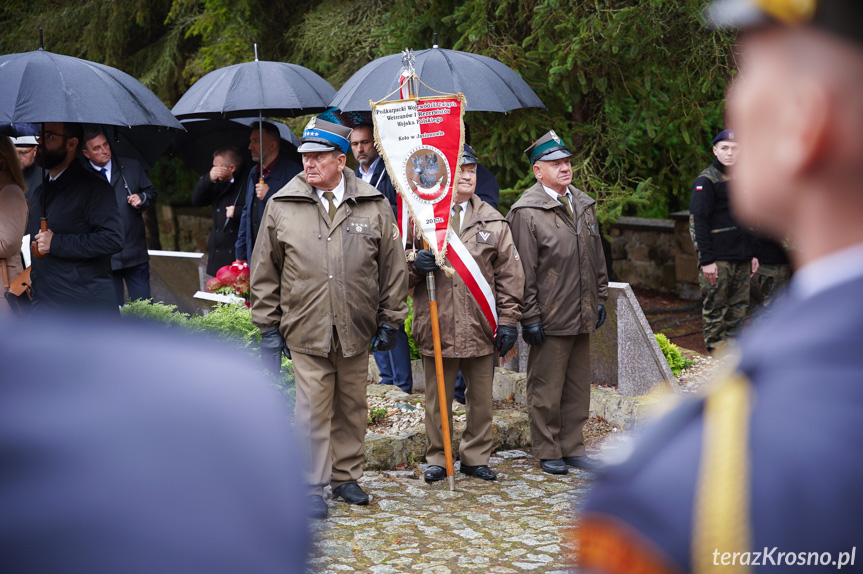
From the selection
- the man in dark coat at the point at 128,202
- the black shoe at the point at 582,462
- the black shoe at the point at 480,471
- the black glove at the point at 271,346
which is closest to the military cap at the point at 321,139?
the black glove at the point at 271,346

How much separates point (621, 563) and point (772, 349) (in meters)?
0.25

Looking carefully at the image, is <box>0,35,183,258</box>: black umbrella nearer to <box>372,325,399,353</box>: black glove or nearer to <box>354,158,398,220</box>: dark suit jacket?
<box>354,158,398,220</box>: dark suit jacket

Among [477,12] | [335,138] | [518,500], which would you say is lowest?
[518,500]

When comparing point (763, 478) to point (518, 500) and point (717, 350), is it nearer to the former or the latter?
point (518, 500)

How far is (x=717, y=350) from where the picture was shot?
7.75 m

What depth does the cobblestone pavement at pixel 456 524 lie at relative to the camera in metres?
4.46

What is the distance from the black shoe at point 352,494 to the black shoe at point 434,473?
498 mm

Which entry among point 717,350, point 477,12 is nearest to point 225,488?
point 717,350

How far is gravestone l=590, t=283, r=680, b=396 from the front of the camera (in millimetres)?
6688

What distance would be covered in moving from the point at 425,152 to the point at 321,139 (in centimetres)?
73

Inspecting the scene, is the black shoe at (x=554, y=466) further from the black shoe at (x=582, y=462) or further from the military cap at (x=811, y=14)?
the military cap at (x=811, y=14)

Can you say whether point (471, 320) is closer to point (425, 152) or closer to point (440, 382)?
point (440, 382)

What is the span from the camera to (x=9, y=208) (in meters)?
5.55

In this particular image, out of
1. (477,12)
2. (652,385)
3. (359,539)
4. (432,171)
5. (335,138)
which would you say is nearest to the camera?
(359,539)
